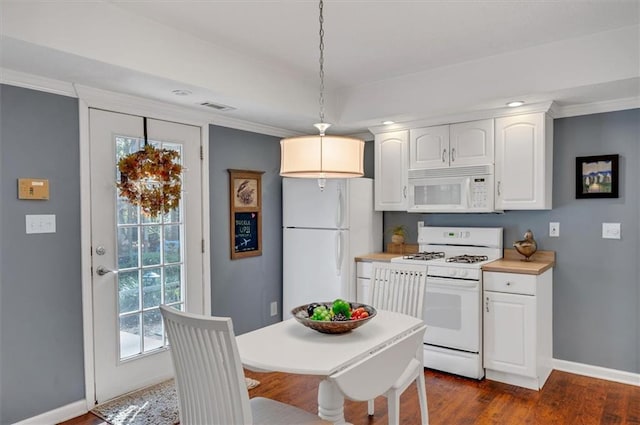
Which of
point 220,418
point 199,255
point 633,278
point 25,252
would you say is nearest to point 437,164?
point 633,278

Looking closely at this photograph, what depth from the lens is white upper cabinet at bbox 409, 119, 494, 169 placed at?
358 cm

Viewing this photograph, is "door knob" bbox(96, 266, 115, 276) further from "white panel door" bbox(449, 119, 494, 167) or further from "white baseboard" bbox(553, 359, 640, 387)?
"white baseboard" bbox(553, 359, 640, 387)

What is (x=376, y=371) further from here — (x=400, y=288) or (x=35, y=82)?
(x=35, y=82)

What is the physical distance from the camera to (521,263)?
346 centimetres

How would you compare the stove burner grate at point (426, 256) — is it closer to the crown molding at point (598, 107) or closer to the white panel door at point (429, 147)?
the white panel door at point (429, 147)

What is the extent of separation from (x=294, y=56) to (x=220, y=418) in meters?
2.44

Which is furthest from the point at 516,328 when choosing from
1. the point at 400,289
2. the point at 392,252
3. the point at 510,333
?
the point at 392,252

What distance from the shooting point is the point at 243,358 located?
1826 millimetres

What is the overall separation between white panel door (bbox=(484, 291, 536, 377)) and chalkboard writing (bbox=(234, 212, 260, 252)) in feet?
6.91

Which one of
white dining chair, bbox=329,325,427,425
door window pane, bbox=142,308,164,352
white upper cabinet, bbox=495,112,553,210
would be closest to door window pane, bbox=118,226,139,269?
door window pane, bbox=142,308,164,352

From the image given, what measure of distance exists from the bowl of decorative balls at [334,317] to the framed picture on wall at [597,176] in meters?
2.27

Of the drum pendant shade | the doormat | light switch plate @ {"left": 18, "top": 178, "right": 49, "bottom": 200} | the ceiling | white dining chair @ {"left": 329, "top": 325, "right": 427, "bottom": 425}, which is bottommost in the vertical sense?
the doormat

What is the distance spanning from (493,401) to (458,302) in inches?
29.0

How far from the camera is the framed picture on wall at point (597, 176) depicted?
3301 mm
